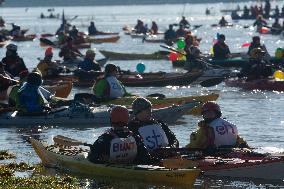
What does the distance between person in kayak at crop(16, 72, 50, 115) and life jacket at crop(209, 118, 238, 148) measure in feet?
24.2

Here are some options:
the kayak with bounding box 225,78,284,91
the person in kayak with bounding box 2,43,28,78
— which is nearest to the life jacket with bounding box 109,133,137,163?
the person in kayak with bounding box 2,43,28,78

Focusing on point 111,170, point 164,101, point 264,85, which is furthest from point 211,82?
point 111,170

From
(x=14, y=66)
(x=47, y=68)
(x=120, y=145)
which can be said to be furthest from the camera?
(x=47, y=68)

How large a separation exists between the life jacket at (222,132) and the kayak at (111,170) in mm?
1407

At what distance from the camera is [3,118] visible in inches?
906

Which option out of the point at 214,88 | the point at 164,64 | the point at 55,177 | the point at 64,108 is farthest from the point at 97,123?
the point at 164,64

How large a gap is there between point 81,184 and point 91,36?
189 feet

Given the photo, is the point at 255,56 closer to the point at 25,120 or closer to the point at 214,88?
the point at 214,88

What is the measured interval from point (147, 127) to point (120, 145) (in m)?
0.93

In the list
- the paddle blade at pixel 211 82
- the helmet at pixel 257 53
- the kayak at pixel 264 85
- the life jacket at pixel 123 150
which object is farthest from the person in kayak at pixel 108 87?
the life jacket at pixel 123 150

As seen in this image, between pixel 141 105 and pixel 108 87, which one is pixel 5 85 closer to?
pixel 108 87

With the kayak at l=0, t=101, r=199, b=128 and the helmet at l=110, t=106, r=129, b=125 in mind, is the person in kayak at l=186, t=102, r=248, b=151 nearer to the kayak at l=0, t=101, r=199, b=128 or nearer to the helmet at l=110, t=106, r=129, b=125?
the helmet at l=110, t=106, r=129, b=125

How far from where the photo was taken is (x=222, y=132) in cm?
1619

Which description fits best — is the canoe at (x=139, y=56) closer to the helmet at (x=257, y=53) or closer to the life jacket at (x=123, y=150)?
the helmet at (x=257, y=53)
